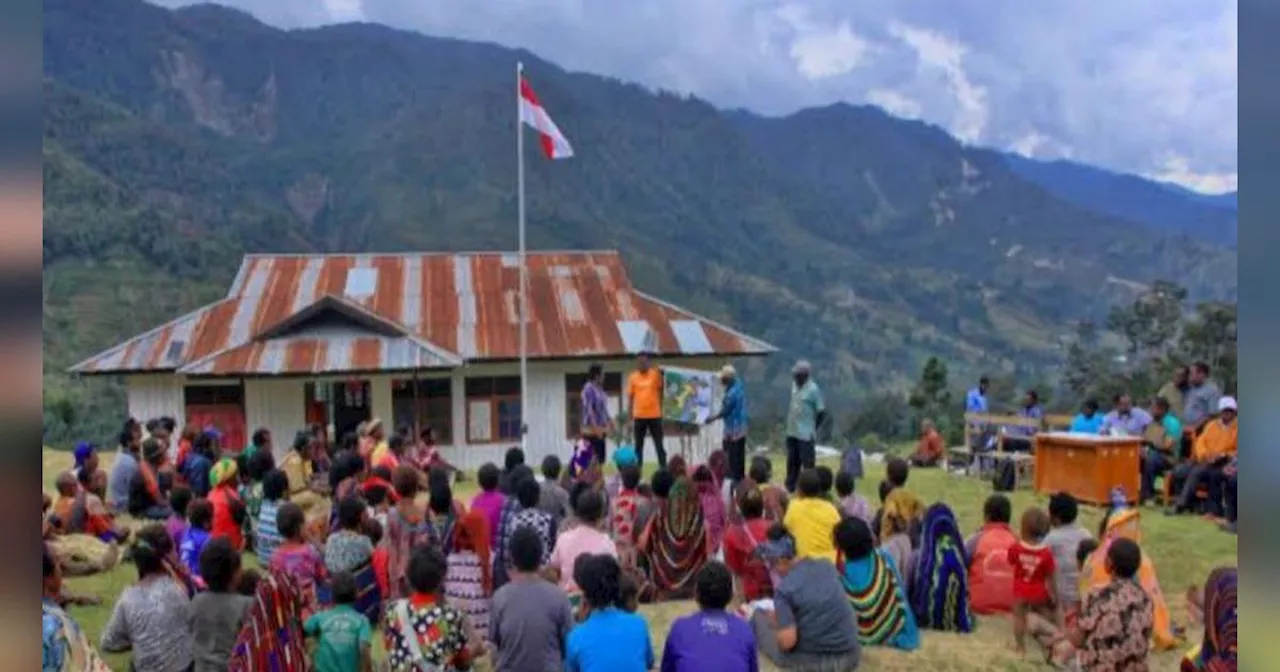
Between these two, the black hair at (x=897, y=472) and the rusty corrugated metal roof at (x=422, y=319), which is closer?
the black hair at (x=897, y=472)

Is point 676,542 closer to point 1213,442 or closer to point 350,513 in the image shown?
point 350,513

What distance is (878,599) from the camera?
21.7 ft

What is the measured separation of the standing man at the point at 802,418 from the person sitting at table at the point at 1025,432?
12.1 feet

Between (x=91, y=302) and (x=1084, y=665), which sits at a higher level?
(x=91, y=302)

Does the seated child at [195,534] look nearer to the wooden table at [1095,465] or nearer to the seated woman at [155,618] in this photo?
the seated woman at [155,618]

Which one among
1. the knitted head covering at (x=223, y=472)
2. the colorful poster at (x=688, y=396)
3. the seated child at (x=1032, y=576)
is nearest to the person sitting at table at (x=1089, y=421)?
the colorful poster at (x=688, y=396)

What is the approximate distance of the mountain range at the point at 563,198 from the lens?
173 feet

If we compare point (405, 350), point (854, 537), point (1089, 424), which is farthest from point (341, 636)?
point (405, 350)

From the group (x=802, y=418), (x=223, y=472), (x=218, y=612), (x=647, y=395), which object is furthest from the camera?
(x=647, y=395)

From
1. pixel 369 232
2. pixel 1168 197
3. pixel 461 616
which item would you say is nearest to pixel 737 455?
pixel 461 616

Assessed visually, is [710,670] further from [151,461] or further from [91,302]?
[91,302]

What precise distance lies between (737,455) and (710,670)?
694cm

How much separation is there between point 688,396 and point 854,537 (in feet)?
27.4

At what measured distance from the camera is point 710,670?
15.9 feet
